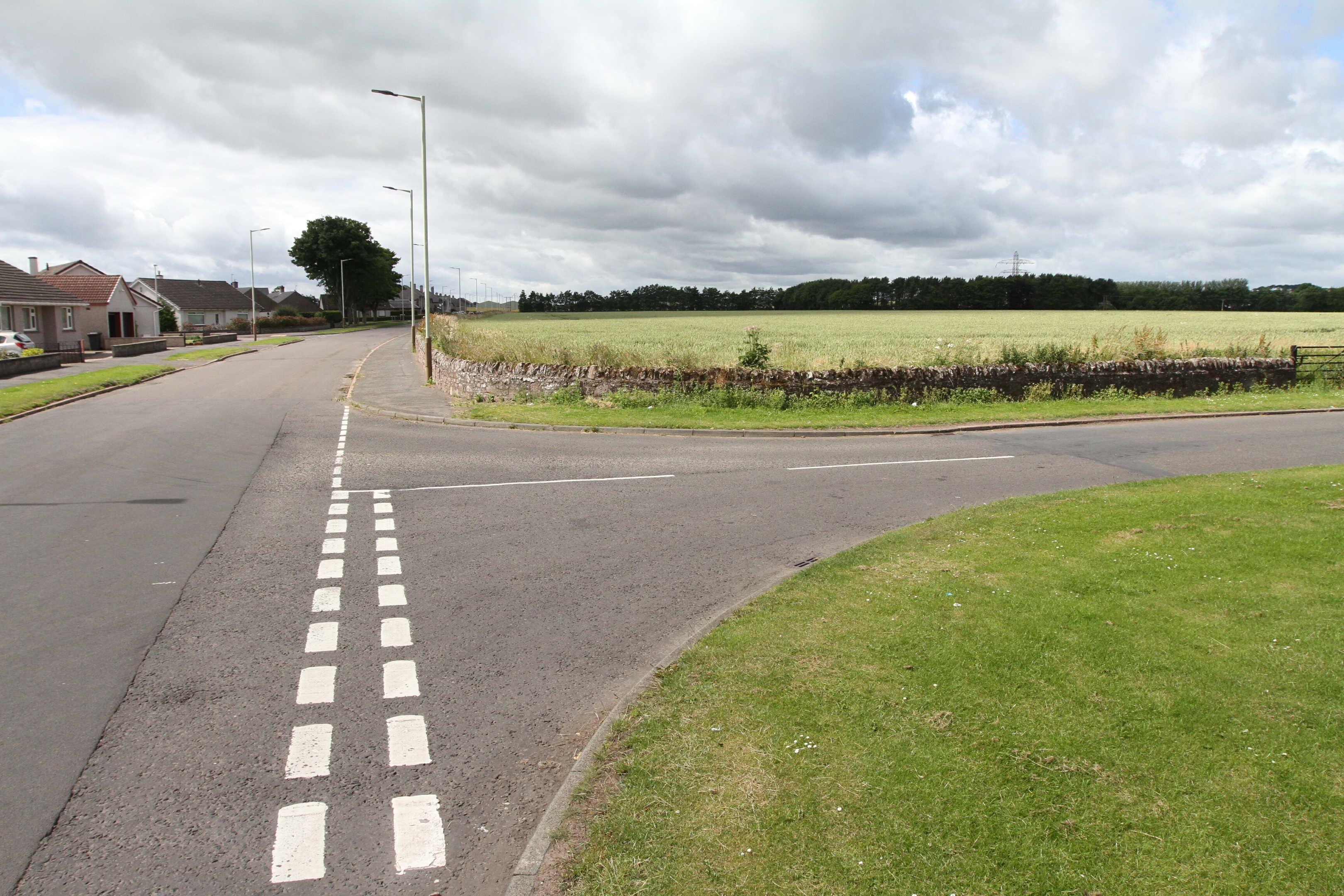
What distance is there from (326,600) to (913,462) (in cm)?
984

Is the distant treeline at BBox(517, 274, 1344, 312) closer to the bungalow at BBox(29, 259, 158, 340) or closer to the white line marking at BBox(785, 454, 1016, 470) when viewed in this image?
the bungalow at BBox(29, 259, 158, 340)

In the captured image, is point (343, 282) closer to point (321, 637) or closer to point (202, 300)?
point (202, 300)

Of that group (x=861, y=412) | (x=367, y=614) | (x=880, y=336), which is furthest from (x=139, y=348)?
(x=367, y=614)

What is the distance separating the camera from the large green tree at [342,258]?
102 meters

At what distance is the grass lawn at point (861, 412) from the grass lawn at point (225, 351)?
2663cm

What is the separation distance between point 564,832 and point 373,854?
874 mm

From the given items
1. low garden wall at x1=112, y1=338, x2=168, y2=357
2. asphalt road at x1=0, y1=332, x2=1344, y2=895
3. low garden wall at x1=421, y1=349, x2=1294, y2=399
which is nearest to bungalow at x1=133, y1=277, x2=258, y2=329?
low garden wall at x1=112, y1=338, x2=168, y2=357

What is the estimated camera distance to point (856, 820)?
3.69m

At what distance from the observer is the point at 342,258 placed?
103 meters

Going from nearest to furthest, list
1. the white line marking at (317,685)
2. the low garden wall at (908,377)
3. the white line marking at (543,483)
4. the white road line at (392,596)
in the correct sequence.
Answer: the white line marking at (317,685) < the white road line at (392,596) < the white line marking at (543,483) < the low garden wall at (908,377)

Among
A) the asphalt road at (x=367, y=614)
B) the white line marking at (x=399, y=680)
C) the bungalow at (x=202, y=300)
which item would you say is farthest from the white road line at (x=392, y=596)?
the bungalow at (x=202, y=300)

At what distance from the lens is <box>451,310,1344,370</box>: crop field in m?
22.8

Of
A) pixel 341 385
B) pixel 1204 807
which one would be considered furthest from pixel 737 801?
pixel 341 385

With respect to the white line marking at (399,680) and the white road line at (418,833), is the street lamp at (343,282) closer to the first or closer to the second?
the white line marking at (399,680)
